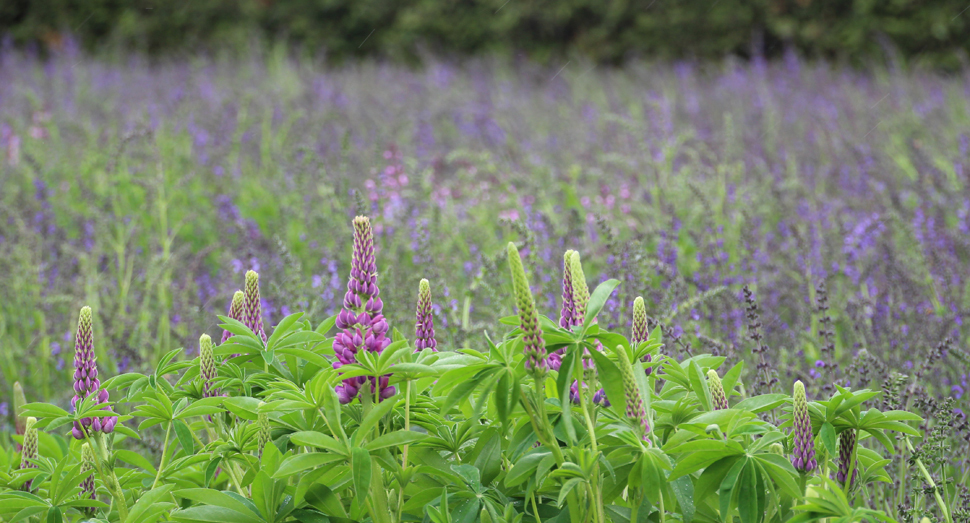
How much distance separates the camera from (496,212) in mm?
4777

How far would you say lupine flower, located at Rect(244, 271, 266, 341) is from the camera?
4.66 feet

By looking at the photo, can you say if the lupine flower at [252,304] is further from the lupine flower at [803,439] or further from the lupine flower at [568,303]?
the lupine flower at [803,439]

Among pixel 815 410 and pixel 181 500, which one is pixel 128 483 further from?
pixel 815 410

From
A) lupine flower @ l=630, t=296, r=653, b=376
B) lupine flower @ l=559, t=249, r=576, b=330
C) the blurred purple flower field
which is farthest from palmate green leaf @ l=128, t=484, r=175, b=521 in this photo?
the blurred purple flower field

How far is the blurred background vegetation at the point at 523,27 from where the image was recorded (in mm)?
10344

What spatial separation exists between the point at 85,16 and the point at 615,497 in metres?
14.5

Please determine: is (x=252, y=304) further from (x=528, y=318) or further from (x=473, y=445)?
(x=528, y=318)

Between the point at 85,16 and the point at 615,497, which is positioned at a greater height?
the point at 85,16

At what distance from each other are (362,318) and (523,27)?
11.4 meters

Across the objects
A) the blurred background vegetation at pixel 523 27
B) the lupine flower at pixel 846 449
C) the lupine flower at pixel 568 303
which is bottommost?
the lupine flower at pixel 846 449

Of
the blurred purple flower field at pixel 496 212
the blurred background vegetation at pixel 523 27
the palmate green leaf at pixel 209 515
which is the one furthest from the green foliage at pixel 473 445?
the blurred background vegetation at pixel 523 27

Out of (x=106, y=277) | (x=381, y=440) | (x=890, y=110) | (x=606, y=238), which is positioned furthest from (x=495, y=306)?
(x=890, y=110)

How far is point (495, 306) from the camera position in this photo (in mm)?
2994

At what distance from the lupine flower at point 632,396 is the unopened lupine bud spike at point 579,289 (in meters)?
0.11
